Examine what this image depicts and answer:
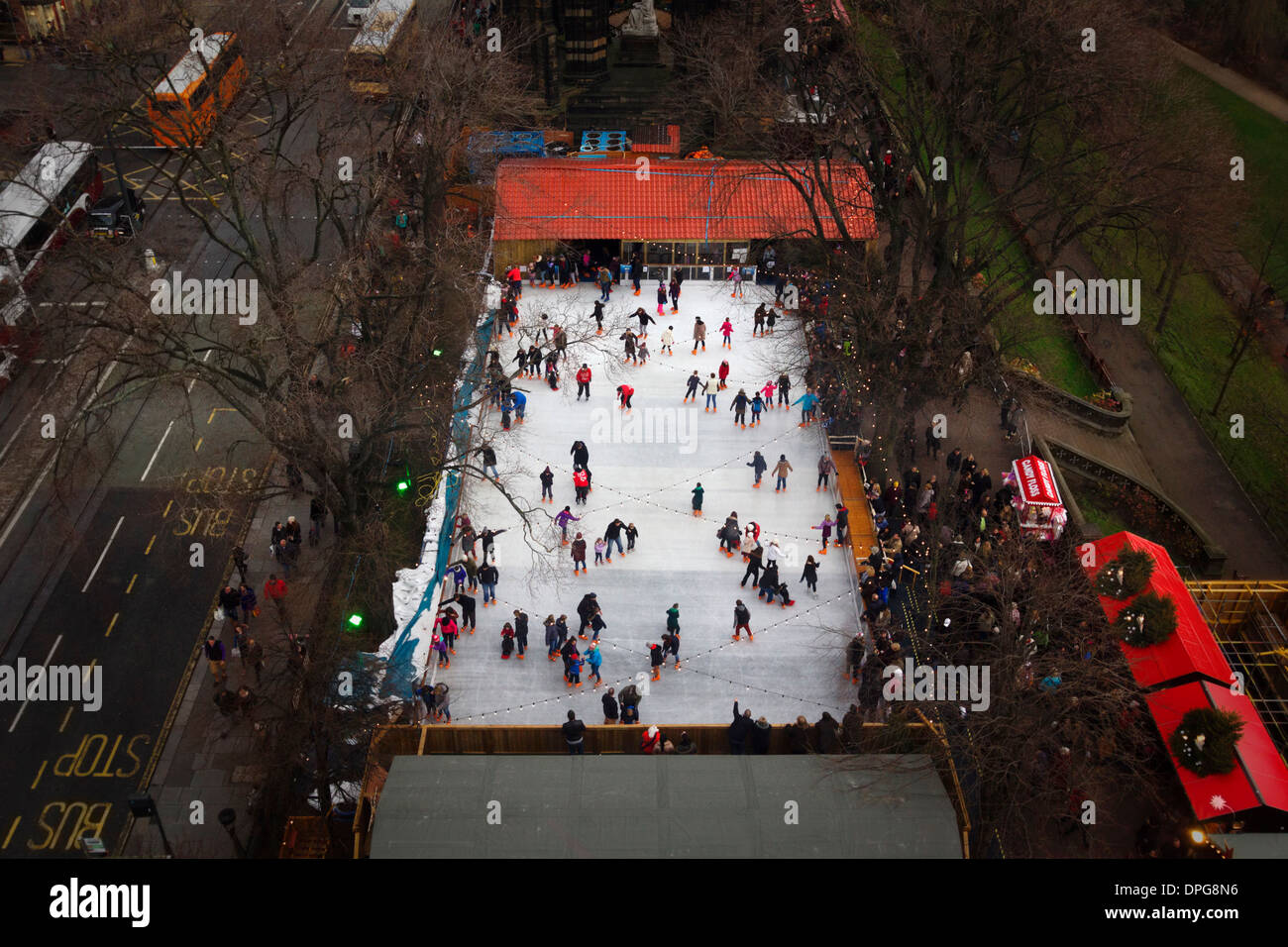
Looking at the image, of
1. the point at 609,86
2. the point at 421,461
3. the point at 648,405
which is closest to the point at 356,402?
the point at 421,461

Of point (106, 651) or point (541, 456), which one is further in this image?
point (541, 456)

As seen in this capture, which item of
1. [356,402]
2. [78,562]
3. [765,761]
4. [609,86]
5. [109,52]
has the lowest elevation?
[765,761]

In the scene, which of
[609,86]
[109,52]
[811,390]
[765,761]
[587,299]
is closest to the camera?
[765,761]

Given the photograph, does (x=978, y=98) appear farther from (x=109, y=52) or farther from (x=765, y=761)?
(x=109, y=52)

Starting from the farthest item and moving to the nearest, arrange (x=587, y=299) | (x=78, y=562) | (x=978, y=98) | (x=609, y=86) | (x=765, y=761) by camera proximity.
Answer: (x=609, y=86)
(x=587, y=299)
(x=978, y=98)
(x=78, y=562)
(x=765, y=761)

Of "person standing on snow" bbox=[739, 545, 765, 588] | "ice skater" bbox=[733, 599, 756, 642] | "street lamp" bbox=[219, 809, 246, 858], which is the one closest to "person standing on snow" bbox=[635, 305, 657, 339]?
"person standing on snow" bbox=[739, 545, 765, 588]

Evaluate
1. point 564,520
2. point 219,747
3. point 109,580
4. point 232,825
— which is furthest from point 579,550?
point 109,580

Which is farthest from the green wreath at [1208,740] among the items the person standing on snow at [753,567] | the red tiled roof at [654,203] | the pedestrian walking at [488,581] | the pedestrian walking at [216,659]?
the red tiled roof at [654,203]
